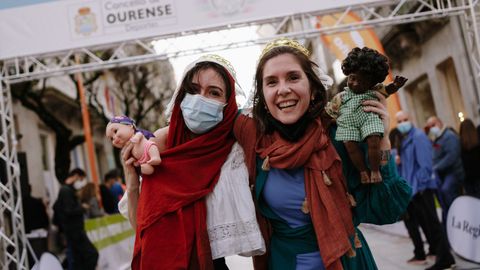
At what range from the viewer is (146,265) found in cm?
188

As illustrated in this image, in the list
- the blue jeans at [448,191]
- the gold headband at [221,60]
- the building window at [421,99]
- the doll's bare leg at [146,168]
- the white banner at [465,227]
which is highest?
the building window at [421,99]

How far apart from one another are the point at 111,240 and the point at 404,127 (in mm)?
5098

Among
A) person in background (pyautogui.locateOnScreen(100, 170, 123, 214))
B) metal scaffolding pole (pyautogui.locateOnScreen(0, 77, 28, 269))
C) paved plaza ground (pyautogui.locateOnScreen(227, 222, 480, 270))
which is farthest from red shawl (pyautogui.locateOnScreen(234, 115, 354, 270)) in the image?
person in background (pyautogui.locateOnScreen(100, 170, 123, 214))

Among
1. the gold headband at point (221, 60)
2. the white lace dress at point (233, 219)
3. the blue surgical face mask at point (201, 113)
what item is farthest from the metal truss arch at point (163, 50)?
the white lace dress at point (233, 219)

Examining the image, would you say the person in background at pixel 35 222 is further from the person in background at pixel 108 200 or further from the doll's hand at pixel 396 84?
the doll's hand at pixel 396 84

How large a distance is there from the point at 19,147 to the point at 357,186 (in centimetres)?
1357

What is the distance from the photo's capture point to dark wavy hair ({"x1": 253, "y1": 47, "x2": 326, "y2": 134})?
197cm

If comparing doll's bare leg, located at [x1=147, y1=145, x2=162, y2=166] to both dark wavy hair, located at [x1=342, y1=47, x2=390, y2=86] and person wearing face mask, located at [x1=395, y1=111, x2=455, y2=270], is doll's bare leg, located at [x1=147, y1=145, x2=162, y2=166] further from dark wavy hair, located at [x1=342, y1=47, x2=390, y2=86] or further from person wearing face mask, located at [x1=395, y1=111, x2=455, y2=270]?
person wearing face mask, located at [x1=395, y1=111, x2=455, y2=270]

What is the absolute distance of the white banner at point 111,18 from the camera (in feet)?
19.8

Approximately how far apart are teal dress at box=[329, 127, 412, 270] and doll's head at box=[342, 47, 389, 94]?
231 mm

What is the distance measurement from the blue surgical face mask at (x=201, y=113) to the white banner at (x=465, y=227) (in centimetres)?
468

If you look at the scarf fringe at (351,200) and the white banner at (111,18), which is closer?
the scarf fringe at (351,200)

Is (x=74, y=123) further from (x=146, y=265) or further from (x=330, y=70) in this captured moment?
(x=146, y=265)

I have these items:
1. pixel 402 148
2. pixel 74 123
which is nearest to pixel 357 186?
pixel 402 148
